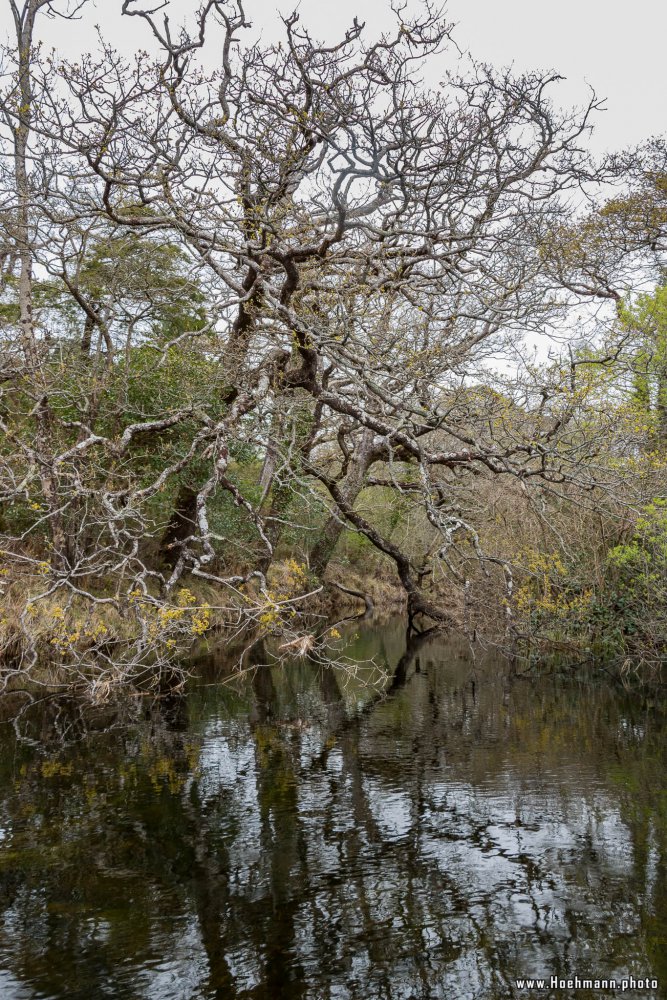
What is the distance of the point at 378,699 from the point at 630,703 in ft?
12.2

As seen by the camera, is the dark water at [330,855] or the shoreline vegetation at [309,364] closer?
the dark water at [330,855]

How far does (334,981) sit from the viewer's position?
4195 millimetres

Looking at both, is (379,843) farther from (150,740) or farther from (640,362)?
(640,362)

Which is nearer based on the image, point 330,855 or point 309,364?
point 330,855

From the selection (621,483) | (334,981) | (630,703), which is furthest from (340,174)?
(630,703)

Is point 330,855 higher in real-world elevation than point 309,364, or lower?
lower

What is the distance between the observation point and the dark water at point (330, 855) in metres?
4.30

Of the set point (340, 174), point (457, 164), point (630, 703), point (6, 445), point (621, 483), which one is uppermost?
point (457, 164)

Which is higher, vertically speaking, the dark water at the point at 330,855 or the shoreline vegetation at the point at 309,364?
the shoreline vegetation at the point at 309,364

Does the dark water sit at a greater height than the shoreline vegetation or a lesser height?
lesser

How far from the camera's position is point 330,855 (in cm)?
577

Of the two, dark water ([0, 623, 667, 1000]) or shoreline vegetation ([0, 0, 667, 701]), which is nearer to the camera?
dark water ([0, 623, 667, 1000])

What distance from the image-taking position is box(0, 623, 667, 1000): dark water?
430 centimetres

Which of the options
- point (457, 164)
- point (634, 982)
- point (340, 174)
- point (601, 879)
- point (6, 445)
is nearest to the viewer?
point (634, 982)
